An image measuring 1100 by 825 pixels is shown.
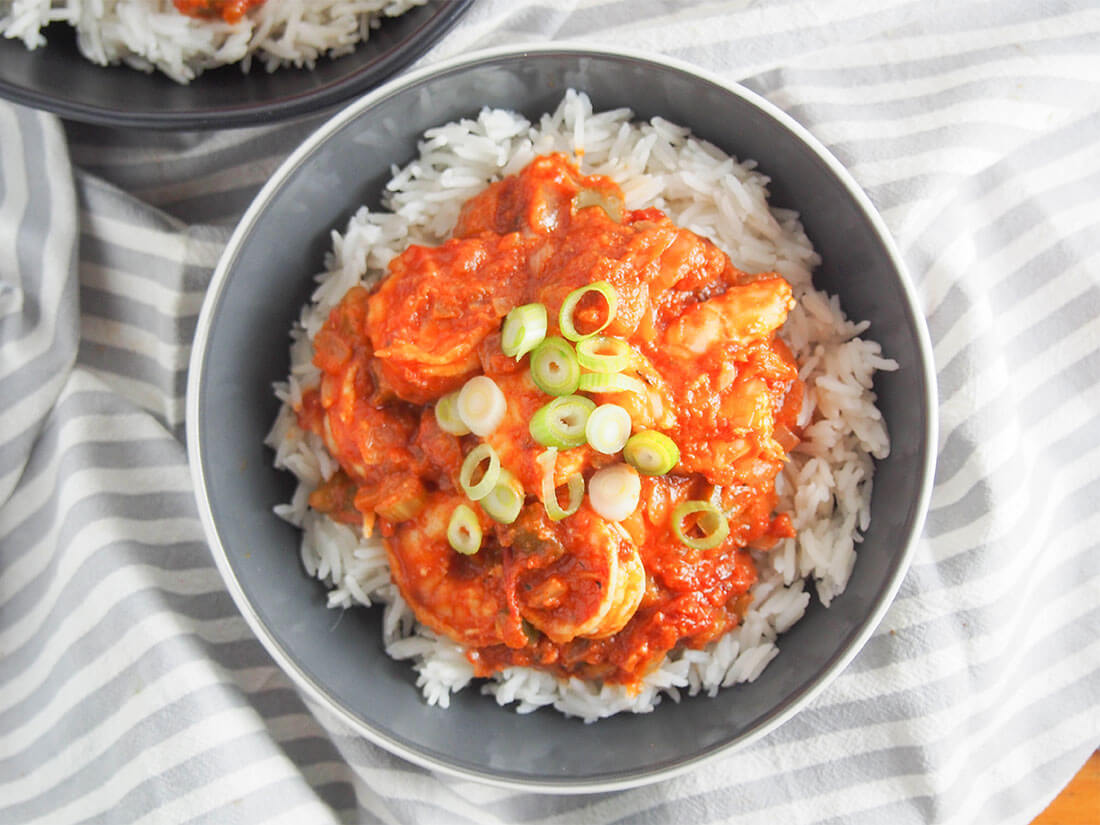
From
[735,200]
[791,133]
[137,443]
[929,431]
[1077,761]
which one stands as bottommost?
[1077,761]

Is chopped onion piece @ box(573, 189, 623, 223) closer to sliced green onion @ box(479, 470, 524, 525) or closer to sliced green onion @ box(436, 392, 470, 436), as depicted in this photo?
sliced green onion @ box(436, 392, 470, 436)

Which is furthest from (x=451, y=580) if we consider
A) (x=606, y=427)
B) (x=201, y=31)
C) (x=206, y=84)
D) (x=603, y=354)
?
(x=201, y=31)

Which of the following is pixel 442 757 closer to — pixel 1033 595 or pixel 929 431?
pixel 929 431

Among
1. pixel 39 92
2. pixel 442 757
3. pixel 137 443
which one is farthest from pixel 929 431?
pixel 39 92

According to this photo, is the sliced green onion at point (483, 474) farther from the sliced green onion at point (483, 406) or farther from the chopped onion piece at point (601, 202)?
the chopped onion piece at point (601, 202)

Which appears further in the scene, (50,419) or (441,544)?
(50,419)

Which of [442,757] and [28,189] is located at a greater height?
[28,189]

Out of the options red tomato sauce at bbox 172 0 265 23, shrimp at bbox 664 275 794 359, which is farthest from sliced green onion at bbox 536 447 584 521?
red tomato sauce at bbox 172 0 265 23
